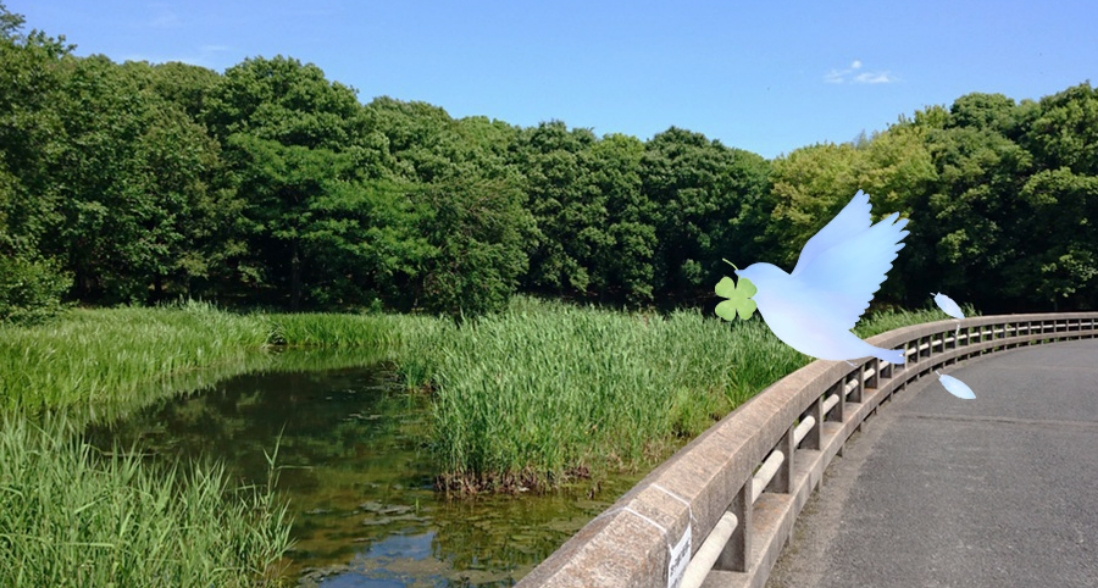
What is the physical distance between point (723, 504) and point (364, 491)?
7267 mm

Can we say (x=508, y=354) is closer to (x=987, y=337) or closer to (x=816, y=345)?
(x=816, y=345)

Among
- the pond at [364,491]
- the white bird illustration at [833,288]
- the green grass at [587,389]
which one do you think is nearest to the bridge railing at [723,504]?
the white bird illustration at [833,288]

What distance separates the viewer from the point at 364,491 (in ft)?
31.8

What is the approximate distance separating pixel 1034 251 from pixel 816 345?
3847cm

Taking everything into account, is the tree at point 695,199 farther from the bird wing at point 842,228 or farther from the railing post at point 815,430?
the bird wing at point 842,228

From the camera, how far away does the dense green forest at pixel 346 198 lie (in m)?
29.3

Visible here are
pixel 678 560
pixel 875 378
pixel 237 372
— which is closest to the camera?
pixel 678 560

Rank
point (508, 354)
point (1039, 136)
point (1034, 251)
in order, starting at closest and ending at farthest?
point (508, 354)
point (1034, 251)
point (1039, 136)

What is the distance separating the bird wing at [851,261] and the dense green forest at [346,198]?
2519 cm

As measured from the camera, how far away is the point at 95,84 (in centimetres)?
3388

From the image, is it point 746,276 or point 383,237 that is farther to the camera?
point 383,237

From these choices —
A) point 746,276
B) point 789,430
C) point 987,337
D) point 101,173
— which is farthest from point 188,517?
point 101,173

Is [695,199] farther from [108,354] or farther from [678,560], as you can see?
[678,560]

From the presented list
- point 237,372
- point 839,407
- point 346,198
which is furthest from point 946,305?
point 346,198
